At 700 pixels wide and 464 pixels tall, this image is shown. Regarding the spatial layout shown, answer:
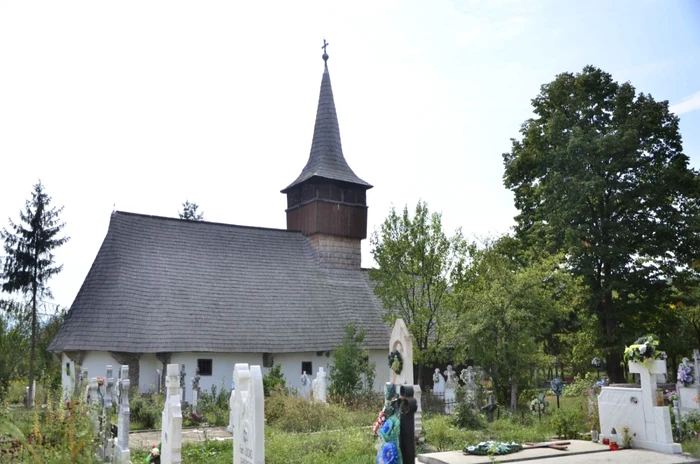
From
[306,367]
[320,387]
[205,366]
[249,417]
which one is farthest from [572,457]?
[306,367]

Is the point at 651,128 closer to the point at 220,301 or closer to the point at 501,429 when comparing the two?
the point at 501,429

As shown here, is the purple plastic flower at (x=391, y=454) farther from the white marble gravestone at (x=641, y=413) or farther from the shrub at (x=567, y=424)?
the shrub at (x=567, y=424)

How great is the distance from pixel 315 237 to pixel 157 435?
55.3 ft

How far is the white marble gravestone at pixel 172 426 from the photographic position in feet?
28.7

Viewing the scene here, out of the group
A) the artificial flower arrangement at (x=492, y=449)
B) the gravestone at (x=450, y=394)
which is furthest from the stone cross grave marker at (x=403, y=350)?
the gravestone at (x=450, y=394)

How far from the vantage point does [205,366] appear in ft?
75.2

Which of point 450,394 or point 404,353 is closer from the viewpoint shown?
point 404,353

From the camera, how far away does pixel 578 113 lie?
2284 centimetres

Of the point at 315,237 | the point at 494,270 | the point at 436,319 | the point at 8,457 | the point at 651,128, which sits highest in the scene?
the point at 651,128

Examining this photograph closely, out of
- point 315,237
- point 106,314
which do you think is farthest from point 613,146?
point 106,314

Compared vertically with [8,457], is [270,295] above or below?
above

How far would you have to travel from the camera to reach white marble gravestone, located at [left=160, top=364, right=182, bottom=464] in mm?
8734

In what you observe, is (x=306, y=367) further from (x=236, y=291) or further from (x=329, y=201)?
(x=329, y=201)

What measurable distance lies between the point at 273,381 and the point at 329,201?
12.3 metres
